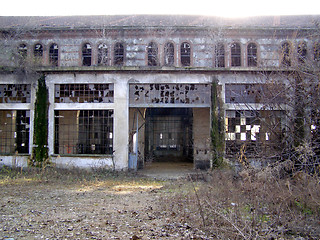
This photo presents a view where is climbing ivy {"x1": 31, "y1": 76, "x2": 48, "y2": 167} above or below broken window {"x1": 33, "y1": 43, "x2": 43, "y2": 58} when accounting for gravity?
below

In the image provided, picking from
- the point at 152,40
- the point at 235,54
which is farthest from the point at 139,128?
the point at 235,54

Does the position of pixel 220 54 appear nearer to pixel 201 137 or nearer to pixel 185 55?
pixel 185 55

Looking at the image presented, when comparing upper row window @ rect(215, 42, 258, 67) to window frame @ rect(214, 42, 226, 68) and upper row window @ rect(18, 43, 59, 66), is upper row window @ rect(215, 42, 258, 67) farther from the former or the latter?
upper row window @ rect(18, 43, 59, 66)

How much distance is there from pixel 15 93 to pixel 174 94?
729 cm

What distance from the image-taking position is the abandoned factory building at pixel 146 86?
44.6 ft

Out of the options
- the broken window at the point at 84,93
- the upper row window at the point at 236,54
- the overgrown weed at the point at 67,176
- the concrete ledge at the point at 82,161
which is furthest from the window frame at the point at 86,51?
the overgrown weed at the point at 67,176

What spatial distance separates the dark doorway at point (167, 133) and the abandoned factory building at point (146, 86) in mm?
71

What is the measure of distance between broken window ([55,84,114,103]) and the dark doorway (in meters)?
7.57

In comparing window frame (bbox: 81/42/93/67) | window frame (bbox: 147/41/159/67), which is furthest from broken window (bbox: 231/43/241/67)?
window frame (bbox: 81/42/93/67)

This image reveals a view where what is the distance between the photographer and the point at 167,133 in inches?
882

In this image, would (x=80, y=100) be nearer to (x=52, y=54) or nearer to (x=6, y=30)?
(x=52, y=54)

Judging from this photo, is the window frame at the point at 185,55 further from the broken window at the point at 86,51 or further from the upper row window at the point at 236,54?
the broken window at the point at 86,51

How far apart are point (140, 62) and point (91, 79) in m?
9.36

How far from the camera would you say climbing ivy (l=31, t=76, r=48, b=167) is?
1388 centimetres
